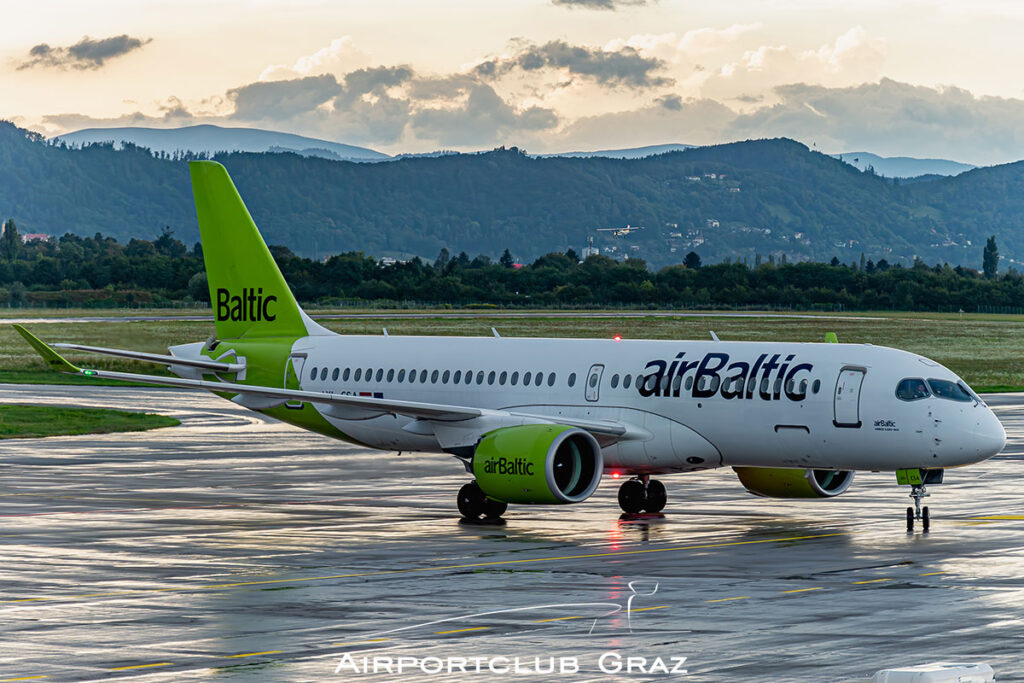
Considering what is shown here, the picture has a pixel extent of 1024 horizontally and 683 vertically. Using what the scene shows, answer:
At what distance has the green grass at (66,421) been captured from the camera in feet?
196

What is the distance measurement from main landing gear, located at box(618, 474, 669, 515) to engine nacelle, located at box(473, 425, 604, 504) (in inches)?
104

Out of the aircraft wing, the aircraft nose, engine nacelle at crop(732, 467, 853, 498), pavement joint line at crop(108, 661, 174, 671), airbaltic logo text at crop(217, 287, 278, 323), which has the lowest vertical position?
pavement joint line at crop(108, 661, 174, 671)

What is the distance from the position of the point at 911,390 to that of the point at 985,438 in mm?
1775

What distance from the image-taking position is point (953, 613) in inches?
909

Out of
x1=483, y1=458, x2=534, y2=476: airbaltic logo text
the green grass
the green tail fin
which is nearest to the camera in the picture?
x1=483, y1=458, x2=534, y2=476: airbaltic logo text

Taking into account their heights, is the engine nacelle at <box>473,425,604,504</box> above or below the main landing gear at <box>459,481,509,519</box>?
above

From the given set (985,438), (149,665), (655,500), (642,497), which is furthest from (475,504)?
(149,665)

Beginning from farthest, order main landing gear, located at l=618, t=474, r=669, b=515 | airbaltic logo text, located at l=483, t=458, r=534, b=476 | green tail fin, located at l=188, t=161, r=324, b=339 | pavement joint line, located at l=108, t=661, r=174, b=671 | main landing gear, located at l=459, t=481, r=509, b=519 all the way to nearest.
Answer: green tail fin, located at l=188, t=161, r=324, b=339 → main landing gear, located at l=618, t=474, r=669, b=515 → main landing gear, located at l=459, t=481, r=509, b=519 → airbaltic logo text, located at l=483, t=458, r=534, b=476 → pavement joint line, located at l=108, t=661, r=174, b=671

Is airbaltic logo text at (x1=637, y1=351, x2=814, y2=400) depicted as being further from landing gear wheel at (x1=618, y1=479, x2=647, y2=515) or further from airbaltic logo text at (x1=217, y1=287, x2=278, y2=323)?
airbaltic logo text at (x1=217, y1=287, x2=278, y2=323)

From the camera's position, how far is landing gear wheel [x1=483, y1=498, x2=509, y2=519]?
35.2 meters

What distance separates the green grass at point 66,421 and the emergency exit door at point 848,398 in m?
35.2

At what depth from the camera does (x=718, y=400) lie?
3394 centimetres

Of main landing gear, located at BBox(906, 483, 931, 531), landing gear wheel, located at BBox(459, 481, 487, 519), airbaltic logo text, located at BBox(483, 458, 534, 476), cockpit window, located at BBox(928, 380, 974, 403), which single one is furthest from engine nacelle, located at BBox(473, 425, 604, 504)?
cockpit window, located at BBox(928, 380, 974, 403)

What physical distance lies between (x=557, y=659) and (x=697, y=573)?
7875 millimetres
